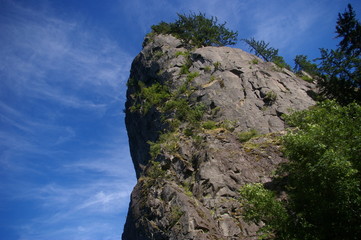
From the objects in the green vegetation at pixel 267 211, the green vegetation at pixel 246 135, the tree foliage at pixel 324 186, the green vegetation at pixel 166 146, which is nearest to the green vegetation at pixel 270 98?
the green vegetation at pixel 246 135

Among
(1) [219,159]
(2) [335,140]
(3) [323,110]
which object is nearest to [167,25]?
(1) [219,159]

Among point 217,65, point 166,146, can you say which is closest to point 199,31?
point 217,65

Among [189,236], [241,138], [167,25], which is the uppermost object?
A: [167,25]

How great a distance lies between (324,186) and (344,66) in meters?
20.5

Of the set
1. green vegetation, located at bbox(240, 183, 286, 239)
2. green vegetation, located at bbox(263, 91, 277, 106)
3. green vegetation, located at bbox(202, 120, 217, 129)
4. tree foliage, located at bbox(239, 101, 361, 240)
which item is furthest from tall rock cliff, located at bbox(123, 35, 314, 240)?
tree foliage, located at bbox(239, 101, 361, 240)

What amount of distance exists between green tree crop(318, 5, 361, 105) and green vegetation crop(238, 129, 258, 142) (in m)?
8.42

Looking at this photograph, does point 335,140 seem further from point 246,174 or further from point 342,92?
point 342,92

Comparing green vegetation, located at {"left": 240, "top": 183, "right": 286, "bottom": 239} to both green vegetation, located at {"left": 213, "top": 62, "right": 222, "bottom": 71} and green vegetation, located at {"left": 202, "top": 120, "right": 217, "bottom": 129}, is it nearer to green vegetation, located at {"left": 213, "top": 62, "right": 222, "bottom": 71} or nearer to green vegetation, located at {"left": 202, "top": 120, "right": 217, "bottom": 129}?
green vegetation, located at {"left": 202, "top": 120, "right": 217, "bottom": 129}

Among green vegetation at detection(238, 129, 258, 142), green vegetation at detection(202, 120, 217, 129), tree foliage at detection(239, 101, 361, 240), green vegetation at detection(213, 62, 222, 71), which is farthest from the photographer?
green vegetation at detection(213, 62, 222, 71)

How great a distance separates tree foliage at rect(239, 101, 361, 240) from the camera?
1392cm

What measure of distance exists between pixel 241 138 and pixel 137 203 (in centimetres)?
1186

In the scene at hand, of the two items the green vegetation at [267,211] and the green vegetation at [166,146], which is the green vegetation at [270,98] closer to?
the green vegetation at [166,146]

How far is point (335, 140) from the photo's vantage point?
16625 mm

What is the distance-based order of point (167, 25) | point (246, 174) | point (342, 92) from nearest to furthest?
point (246, 174) < point (342, 92) < point (167, 25)
